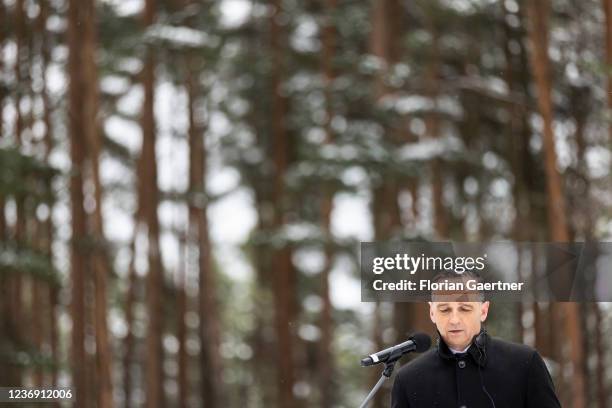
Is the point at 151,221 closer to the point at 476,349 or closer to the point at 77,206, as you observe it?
the point at 77,206

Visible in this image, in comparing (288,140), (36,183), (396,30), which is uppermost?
(396,30)

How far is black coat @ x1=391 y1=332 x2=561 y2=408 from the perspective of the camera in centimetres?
323

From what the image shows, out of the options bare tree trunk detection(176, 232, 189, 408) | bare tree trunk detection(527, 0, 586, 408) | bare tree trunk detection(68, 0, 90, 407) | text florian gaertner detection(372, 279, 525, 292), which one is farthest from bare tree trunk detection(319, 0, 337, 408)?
text florian gaertner detection(372, 279, 525, 292)

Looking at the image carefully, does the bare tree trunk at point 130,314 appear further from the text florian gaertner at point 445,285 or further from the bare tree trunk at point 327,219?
the text florian gaertner at point 445,285

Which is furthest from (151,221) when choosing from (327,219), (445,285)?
(445,285)

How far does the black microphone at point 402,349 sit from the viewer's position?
3.09 meters

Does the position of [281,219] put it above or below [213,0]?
below

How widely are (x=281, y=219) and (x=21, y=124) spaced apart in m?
4.29

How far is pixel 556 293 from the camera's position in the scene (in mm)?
4059

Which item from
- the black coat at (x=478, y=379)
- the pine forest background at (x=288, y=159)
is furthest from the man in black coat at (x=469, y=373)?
the pine forest background at (x=288, y=159)

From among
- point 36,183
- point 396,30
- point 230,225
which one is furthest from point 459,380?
point 230,225

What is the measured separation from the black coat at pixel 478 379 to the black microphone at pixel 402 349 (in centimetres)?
14

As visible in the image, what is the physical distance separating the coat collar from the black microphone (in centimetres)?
12

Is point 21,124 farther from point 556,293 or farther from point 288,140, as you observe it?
point 556,293
